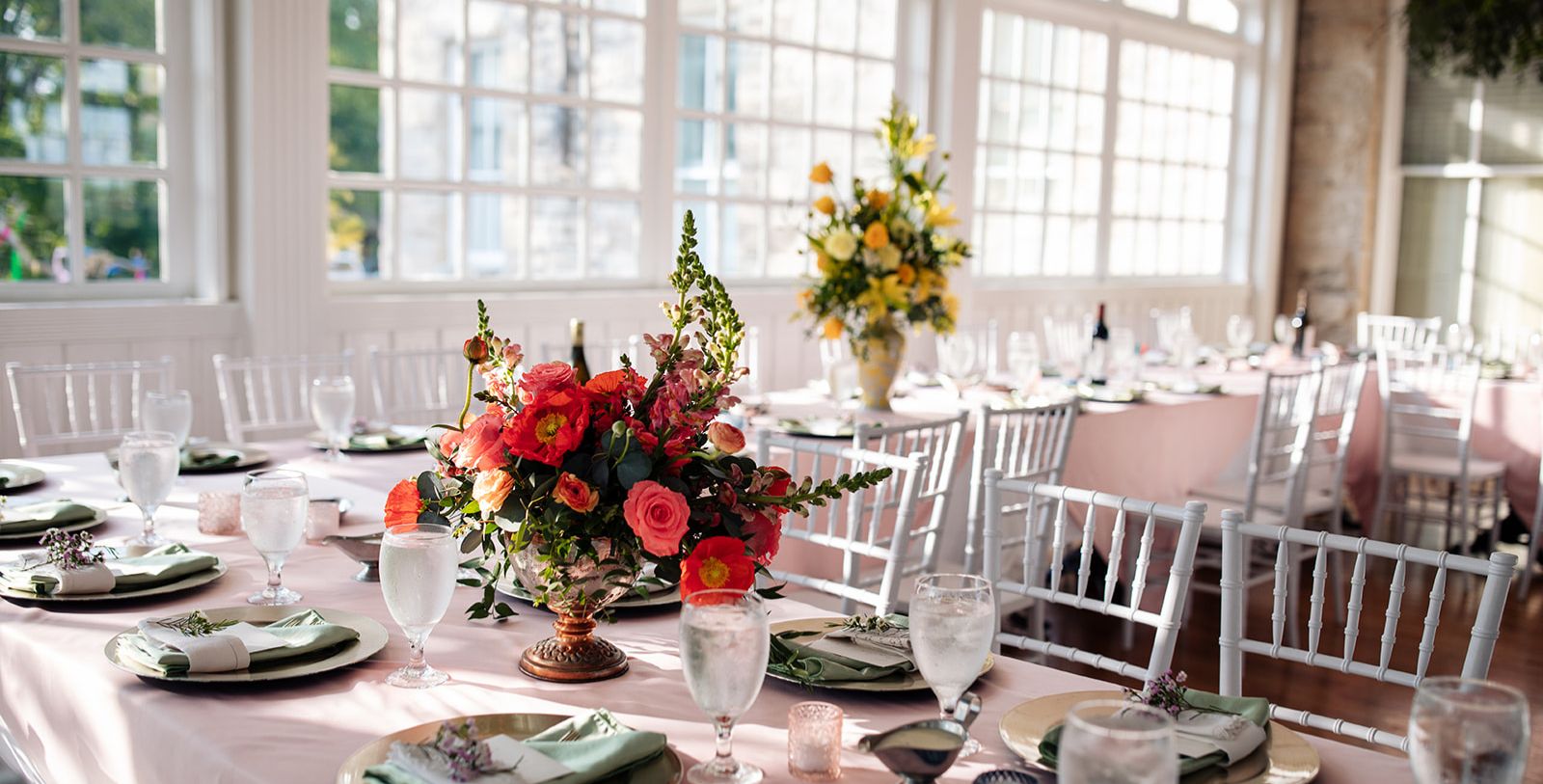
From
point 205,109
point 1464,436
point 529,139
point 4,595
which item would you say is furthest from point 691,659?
point 1464,436

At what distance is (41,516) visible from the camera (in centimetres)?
201

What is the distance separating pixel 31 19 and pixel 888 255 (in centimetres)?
257

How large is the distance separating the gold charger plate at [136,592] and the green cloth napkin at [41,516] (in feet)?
1.13

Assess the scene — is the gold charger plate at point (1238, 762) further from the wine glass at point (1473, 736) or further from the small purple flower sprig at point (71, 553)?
the small purple flower sprig at point (71, 553)

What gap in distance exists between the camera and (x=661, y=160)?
5.40 meters

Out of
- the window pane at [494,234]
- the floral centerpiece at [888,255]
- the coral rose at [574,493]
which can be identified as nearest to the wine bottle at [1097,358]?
the floral centerpiece at [888,255]

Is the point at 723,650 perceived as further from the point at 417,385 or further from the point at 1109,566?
the point at 417,385

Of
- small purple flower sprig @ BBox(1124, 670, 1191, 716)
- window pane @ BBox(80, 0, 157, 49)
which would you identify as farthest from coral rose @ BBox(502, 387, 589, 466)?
window pane @ BBox(80, 0, 157, 49)

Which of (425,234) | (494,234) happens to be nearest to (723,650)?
(425,234)

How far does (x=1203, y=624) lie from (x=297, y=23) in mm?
3400

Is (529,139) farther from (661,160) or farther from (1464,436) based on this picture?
(1464,436)

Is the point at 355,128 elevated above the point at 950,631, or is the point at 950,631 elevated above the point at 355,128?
the point at 355,128

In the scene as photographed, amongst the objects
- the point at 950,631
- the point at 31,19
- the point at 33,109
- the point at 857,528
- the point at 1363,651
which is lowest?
the point at 1363,651

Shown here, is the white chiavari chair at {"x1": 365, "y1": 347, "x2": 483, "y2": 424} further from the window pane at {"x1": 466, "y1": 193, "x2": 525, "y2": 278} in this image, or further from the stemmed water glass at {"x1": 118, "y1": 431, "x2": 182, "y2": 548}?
the stemmed water glass at {"x1": 118, "y1": 431, "x2": 182, "y2": 548}
